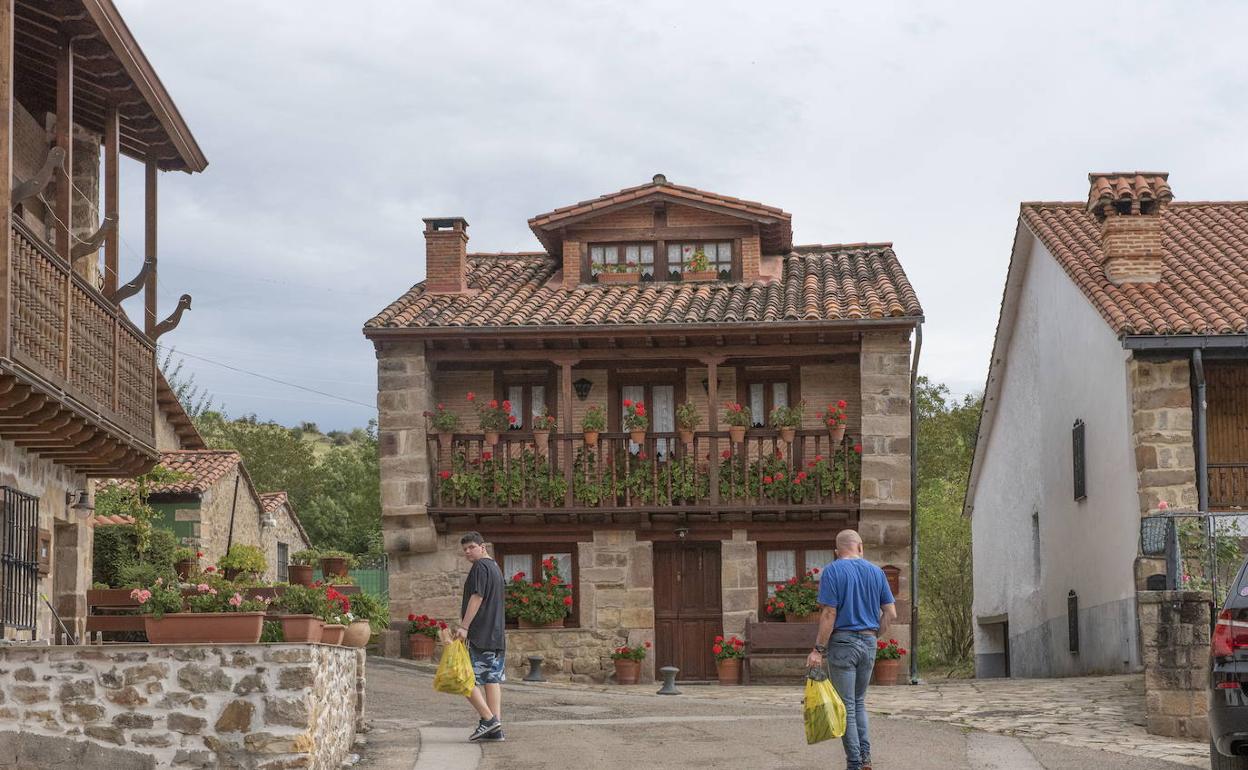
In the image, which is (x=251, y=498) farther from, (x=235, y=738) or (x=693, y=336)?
(x=235, y=738)

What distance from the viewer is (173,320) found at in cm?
1477

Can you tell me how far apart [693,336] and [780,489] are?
2.38 meters

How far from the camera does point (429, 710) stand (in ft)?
48.0

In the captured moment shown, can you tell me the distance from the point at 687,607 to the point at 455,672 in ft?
35.7

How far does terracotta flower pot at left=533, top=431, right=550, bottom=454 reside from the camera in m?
21.4

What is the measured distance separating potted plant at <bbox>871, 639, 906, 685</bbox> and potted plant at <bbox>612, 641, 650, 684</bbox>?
3.08m

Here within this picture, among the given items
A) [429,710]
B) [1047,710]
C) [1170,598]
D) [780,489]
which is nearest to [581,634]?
[780,489]

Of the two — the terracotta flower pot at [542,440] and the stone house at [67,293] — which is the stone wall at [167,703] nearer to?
the stone house at [67,293]

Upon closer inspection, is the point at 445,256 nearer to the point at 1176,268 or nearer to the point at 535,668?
the point at 535,668

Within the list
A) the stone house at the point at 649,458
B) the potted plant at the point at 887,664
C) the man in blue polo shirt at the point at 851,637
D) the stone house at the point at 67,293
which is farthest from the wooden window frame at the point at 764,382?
the man in blue polo shirt at the point at 851,637

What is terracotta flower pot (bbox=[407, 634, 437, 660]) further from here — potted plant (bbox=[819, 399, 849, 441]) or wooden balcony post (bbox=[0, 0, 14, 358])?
wooden balcony post (bbox=[0, 0, 14, 358])

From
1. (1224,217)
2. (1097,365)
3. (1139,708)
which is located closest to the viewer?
(1139,708)

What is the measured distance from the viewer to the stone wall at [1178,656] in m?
11.6

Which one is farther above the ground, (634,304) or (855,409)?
(634,304)
